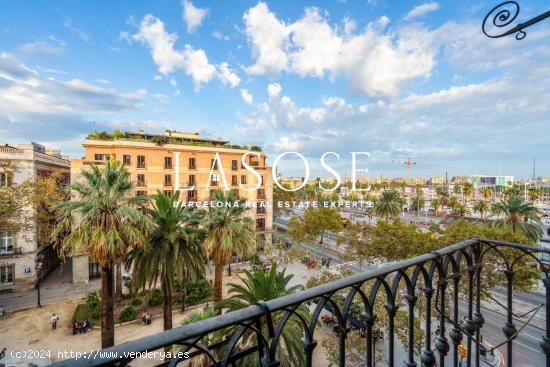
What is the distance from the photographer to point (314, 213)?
31.8 meters

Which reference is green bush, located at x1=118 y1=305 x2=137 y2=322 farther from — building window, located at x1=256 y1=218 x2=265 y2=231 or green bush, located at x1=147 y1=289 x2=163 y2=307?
building window, located at x1=256 y1=218 x2=265 y2=231

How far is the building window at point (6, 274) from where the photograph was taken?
75.4 feet

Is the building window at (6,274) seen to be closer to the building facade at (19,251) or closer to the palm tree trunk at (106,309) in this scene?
the building facade at (19,251)

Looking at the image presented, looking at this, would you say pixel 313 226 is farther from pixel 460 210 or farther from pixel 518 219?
pixel 460 210

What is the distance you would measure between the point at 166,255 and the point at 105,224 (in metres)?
3.11

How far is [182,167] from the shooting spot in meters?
31.9

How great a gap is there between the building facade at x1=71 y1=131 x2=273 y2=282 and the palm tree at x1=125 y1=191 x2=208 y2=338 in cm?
1392

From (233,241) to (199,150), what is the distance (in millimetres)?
18509

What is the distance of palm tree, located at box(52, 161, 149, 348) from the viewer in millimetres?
12883

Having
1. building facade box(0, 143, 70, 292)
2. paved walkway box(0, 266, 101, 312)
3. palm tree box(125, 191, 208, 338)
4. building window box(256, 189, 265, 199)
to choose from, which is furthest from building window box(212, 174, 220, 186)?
palm tree box(125, 191, 208, 338)

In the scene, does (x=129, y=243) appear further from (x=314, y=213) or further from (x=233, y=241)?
(x=314, y=213)

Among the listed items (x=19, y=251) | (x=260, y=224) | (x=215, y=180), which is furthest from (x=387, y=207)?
(x=19, y=251)

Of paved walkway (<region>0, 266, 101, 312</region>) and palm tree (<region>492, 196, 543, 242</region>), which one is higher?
palm tree (<region>492, 196, 543, 242</region>)

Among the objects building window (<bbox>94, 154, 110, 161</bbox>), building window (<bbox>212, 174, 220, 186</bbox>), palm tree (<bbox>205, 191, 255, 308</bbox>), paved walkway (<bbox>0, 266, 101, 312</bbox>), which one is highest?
building window (<bbox>94, 154, 110, 161</bbox>)
